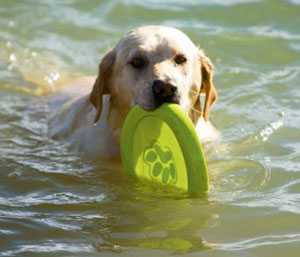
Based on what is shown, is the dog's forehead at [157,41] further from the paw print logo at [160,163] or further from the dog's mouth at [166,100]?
the paw print logo at [160,163]

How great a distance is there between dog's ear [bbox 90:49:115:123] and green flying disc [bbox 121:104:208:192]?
0.41 m

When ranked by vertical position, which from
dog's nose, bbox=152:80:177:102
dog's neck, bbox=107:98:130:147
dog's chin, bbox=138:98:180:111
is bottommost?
dog's neck, bbox=107:98:130:147

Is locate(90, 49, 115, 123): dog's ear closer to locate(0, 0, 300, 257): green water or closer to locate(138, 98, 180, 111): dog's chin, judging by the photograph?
locate(0, 0, 300, 257): green water

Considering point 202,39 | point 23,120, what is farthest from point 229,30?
point 23,120

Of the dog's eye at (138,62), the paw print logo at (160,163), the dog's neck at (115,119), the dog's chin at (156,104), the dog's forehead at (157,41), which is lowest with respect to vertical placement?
the paw print logo at (160,163)

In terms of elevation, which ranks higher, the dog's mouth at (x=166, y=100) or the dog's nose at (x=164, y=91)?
the dog's nose at (x=164, y=91)

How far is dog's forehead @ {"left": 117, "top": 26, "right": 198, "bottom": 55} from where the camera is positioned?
5414mm

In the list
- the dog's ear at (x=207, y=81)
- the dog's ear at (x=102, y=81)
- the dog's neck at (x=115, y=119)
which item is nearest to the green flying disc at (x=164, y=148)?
the dog's neck at (x=115, y=119)

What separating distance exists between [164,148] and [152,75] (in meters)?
0.54

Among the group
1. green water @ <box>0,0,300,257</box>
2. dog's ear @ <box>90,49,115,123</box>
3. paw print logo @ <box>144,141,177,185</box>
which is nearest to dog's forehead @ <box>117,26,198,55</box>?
dog's ear @ <box>90,49,115,123</box>

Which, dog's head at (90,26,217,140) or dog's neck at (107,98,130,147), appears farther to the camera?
dog's neck at (107,98,130,147)

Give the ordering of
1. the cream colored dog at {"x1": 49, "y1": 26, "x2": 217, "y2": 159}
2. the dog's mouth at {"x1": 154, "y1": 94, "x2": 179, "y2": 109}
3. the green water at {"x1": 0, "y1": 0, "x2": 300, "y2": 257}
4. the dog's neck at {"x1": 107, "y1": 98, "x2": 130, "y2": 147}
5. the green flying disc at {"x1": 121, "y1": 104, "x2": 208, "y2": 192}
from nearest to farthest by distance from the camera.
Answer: the green water at {"x1": 0, "y1": 0, "x2": 300, "y2": 257}, the green flying disc at {"x1": 121, "y1": 104, "x2": 208, "y2": 192}, the dog's mouth at {"x1": 154, "y1": 94, "x2": 179, "y2": 109}, the cream colored dog at {"x1": 49, "y1": 26, "x2": 217, "y2": 159}, the dog's neck at {"x1": 107, "y1": 98, "x2": 130, "y2": 147}

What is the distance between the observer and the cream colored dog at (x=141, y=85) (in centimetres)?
513

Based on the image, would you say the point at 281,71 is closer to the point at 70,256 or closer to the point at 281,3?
the point at 281,3
